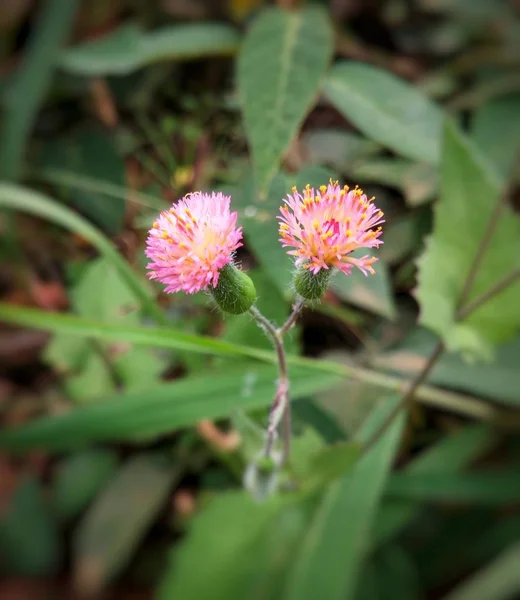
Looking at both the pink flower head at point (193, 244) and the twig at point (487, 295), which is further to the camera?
the twig at point (487, 295)

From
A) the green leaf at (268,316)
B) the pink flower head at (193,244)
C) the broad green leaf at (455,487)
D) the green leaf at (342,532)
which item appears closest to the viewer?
the pink flower head at (193,244)

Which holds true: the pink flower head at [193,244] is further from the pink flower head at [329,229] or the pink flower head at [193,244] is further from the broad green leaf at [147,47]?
the broad green leaf at [147,47]

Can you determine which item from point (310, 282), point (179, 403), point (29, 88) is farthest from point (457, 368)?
point (29, 88)

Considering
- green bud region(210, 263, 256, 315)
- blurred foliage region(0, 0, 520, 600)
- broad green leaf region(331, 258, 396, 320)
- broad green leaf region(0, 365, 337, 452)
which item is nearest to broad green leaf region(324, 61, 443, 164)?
blurred foliage region(0, 0, 520, 600)

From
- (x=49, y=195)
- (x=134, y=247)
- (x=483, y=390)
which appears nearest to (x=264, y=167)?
(x=134, y=247)

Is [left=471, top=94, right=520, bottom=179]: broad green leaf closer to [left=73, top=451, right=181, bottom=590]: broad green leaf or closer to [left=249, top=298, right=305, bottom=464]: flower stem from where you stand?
[left=249, top=298, right=305, bottom=464]: flower stem

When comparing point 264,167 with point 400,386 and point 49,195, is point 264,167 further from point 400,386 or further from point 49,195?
point 49,195

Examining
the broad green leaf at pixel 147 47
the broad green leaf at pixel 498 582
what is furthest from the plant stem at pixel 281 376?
the broad green leaf at pixel 147 47
